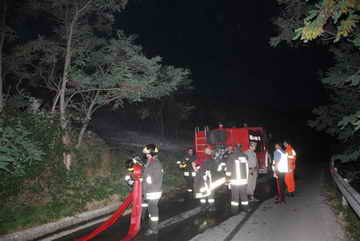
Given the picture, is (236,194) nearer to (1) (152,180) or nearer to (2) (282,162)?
(2) (282,162)

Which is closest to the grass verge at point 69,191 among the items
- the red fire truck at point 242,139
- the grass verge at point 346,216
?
the red fire truck at point 242,139

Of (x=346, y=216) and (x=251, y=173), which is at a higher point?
(x=251, y=173)

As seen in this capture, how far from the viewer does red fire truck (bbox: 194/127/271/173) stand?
14078mm

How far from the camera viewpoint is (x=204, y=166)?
29.7 ft

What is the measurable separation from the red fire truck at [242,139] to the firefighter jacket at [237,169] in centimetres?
401

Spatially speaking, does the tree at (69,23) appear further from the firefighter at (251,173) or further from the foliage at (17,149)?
the firefighter at (251,173)

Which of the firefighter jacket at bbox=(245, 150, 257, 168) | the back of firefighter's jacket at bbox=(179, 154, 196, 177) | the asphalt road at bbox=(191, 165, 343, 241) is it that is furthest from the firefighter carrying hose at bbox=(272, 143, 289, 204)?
the back of firefighter's jacket at bbox=(179, 154, 196, 177)

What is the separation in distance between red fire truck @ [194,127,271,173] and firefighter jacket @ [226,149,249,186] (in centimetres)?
401

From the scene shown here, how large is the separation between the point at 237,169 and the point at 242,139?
597 cm

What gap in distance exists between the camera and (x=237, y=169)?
9047 mm

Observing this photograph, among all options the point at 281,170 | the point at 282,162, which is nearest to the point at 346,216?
the point at 281,170

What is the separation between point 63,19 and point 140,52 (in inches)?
121

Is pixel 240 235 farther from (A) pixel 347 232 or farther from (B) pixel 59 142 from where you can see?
(B) pixel 59 142

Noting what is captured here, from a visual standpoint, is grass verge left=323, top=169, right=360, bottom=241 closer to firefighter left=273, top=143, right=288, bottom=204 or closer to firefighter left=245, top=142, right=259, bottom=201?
firefighter left=273, top=143, right=288, bottom=204
